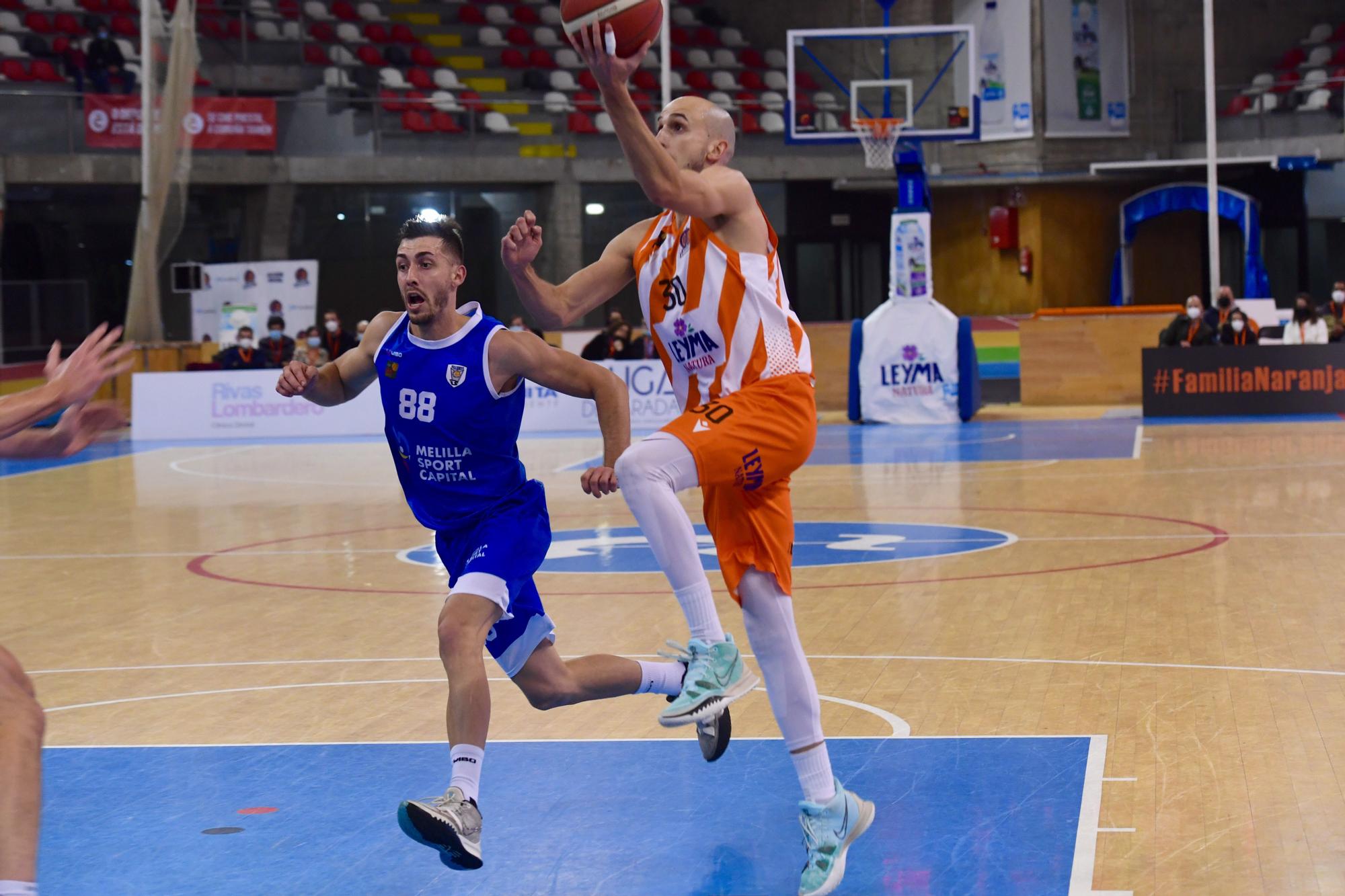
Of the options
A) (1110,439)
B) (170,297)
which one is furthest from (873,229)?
(1110,439)

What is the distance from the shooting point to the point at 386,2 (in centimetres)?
3328

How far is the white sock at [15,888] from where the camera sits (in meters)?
3.37

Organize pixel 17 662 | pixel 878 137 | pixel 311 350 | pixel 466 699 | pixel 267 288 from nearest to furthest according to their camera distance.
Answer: pixel 17 662
pixel 466 699
pixel 311 350
pixel 878 137
pixel 267 288

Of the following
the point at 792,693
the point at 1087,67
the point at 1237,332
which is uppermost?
the point at 1087,67

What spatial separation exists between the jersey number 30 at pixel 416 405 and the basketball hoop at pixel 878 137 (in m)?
18.3

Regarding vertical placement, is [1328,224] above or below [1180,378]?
above

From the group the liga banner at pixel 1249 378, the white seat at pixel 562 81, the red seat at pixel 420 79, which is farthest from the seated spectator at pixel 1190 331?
the red seat at pixel 420 79

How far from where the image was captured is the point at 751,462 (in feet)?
14.9

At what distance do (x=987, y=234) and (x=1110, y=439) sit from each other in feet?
57.3

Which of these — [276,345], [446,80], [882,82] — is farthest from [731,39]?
[276,345]

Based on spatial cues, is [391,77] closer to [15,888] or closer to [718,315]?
[718,315]

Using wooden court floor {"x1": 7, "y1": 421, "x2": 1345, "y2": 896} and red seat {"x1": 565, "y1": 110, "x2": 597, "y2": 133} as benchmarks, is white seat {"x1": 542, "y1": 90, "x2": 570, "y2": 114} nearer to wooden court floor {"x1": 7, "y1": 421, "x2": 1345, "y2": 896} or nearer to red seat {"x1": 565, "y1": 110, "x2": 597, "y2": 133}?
red seat {"x1": 565, "y1": 110, "x2": 597, "y2": 133}

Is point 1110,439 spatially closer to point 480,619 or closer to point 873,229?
point 480,619

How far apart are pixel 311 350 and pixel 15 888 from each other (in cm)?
1953
